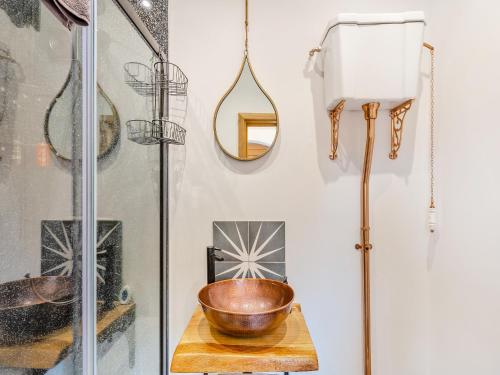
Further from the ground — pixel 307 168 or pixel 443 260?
pixel 307 168

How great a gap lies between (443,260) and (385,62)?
0.99 m

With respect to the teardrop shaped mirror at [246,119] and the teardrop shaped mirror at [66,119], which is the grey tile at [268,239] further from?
the teardrop shaped mirror at [66,119]

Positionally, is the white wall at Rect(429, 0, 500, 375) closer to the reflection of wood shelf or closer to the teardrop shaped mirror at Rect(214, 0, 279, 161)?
the teardrop shaped mirror at Rect(214, 0, 279, 161)

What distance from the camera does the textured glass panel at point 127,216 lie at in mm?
918

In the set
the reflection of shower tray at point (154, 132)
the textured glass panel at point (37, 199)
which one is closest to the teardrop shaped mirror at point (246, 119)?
the reflection of shower tray at point (154, 132)

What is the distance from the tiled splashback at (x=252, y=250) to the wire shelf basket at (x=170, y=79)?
76 centimetres

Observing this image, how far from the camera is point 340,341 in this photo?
1416mm

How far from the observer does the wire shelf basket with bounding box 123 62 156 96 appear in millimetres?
1080

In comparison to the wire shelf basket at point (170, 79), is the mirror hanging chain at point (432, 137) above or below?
below

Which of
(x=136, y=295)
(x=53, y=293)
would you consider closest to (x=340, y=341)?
(x=136, y=295)

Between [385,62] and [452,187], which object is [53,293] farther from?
[452,187]

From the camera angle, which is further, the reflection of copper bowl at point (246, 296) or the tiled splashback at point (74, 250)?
the reflection of copper bowl at point (246, 296)

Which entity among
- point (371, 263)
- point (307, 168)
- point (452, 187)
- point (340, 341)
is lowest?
point (340, 341)

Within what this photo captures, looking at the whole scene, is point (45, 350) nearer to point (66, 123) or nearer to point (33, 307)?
point (33, 307)
